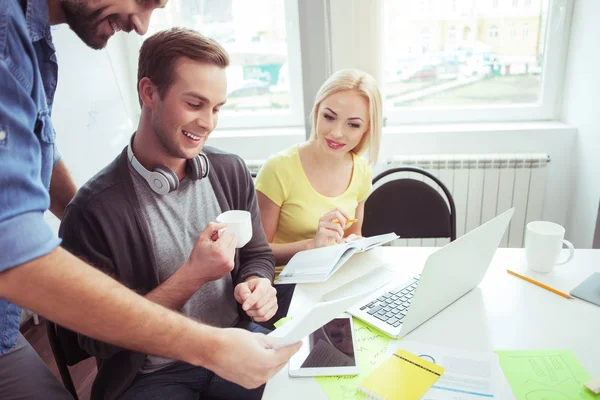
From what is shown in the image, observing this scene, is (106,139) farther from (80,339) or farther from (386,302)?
(386,302)

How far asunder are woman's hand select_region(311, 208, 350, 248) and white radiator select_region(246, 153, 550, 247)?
46.2 inches

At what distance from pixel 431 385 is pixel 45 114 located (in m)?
0.87

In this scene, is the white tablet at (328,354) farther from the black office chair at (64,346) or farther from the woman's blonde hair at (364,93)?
the woman's blonde hair at (364,93)

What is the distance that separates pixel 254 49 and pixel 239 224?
1.99 meters

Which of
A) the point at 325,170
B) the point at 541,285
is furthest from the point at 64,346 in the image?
the point at 541,285

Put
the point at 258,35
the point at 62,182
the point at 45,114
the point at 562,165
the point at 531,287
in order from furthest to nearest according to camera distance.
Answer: the point at 258,35 < the point at 562,165 < the point at 62,182 < the point at 531,287 < the point at 45,114

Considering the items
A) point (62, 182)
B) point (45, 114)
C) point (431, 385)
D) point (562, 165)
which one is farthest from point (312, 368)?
point (562, 165)

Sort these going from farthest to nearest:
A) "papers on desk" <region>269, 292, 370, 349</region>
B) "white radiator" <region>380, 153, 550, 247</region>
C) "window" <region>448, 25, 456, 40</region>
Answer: "window" <region>448, 25, 456, 40</region> → "white radiator" <region>380, 153, 550, 247</region> → "papers on desk" <region>269, 292, 370, 349</region>

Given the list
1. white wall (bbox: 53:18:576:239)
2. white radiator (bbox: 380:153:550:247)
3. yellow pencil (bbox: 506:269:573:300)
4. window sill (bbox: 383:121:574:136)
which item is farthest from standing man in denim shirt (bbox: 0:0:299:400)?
window sill (bbox: 383:121:574:136)

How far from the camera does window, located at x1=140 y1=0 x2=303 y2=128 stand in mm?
2701

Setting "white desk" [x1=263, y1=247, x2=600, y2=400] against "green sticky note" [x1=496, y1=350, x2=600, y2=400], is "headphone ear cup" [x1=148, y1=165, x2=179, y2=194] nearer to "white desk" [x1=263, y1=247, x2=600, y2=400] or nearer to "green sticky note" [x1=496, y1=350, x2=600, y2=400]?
"white desk" [x1=263, y1=247, x2=600, y2=400]

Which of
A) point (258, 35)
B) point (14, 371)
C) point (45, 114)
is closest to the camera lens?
point (45, 114)

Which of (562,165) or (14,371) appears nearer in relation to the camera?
(14,371)

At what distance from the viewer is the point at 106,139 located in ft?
7.53
